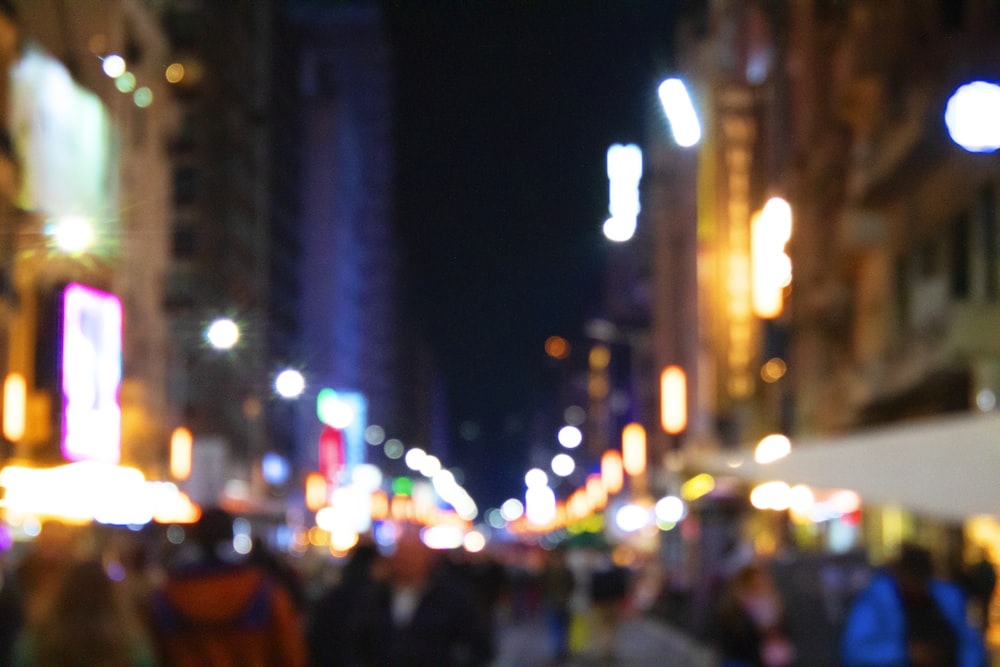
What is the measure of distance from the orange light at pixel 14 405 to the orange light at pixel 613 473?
243 ft

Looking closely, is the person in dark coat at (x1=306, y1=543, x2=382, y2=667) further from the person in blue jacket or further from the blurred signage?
the blurred signage

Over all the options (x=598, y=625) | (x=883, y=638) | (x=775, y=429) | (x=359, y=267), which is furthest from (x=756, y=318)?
(x=359, y=267)

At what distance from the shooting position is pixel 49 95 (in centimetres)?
3259

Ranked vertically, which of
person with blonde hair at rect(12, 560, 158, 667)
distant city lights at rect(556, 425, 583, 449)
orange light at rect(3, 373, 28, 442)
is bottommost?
person with blonde hair at rect(12, 560, 158, 667)

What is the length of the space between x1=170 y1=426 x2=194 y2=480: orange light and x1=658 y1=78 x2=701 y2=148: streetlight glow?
22234 millimetres

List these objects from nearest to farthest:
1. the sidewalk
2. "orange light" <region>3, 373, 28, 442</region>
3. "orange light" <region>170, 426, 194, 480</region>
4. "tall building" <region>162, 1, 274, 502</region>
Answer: the sidewalk < "orange light" <region>3, 373, 28, 442</region> < "orange light" <region>170, 426, 194, 480</region> < "tall building" <region>162, 1, 274, 502</region>

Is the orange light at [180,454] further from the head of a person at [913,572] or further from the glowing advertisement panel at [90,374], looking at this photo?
the head of a person at [913,572]

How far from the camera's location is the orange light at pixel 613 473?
359 ft

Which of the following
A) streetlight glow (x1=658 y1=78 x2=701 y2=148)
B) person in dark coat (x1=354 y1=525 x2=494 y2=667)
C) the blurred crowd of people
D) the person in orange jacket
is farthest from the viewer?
streetlight glow (x1=658 y1=78 x2=701 y2=148)

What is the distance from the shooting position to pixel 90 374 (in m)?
42.1

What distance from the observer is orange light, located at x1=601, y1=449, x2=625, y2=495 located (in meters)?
109

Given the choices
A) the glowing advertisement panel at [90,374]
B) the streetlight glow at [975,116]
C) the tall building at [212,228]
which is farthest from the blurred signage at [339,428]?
the streetlight glow at [975,116]

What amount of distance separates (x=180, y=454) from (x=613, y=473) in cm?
5533

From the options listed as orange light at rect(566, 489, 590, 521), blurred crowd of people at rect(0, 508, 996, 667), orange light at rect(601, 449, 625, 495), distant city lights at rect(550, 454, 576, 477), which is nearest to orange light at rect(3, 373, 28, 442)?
blurred crowd of people at rect(0, 508, 996, 667)
